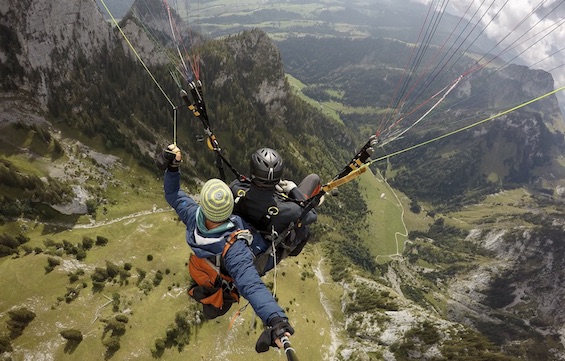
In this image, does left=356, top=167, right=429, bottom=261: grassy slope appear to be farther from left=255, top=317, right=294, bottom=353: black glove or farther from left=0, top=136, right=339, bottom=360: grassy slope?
left=255, top=317, right=294, bottom=353: black glove

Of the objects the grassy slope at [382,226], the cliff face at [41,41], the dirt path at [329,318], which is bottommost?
the grassy slope at [382,226]

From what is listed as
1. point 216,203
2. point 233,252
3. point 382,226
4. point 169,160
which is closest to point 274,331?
point 233,252

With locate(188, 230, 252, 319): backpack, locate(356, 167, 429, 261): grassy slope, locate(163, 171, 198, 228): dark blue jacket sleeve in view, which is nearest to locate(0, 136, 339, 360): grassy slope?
locate(188, 230, 252, 319): backpack

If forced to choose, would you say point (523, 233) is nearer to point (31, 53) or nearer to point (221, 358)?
point (221, 358)

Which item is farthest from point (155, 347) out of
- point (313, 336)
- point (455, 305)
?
point (455, 305)

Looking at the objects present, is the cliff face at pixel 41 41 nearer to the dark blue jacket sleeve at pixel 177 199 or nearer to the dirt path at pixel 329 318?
the dirt path at pixel 329 318

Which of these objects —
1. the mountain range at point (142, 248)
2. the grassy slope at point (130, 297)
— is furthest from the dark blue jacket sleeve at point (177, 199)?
the grassy slope at point (130, 297)

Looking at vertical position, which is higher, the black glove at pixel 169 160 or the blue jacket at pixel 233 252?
the black glove at pixel 169 160

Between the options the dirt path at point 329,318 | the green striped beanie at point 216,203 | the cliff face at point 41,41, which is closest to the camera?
the green striped beanie at point 216,203

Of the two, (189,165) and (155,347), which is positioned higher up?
(155,347)
